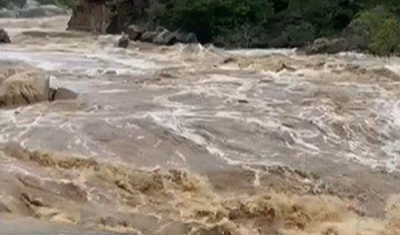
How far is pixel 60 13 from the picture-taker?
44.3m

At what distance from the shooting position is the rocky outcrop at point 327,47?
22438 mm

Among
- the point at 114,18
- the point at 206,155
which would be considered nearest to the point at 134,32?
the point at 114,18

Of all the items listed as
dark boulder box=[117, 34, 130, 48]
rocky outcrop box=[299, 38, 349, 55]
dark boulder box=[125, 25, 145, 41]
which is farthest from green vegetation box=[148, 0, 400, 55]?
dark boulder box=[117, 34, 130, 48]

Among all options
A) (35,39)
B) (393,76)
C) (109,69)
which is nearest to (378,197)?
(393,76)

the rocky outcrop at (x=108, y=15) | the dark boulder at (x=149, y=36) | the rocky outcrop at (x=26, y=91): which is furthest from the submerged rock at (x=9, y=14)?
the rocky outcrop at (x=26, y=91)

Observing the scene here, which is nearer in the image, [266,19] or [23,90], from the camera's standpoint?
[23,90]

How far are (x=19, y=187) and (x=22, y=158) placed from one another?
152 cm

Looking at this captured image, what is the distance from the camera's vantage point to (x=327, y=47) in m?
22.6

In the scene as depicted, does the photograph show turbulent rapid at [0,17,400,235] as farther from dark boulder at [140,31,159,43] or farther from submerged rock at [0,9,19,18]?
submerged rock at [0,9,19,18]

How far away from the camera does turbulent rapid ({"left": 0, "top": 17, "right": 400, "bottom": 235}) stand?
8.64 meters

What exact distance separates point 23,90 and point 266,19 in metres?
14.6

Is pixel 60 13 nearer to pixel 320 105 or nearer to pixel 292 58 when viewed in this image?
pixel 292 58

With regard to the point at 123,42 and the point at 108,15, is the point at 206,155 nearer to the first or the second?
the point at 123,42

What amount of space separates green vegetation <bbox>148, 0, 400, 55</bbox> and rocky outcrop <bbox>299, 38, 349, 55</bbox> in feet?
4.70
